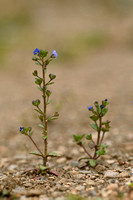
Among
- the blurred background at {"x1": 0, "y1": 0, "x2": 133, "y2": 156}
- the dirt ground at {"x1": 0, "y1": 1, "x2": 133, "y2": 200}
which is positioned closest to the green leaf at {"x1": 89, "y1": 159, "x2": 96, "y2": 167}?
the dirt ground at {"x1": 0, "y1": 1, "x2": 133, "y2": 200}

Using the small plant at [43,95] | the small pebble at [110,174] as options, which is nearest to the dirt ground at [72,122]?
the small pebble at [110,174]

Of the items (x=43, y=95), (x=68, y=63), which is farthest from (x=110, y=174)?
(x=68, y=63)

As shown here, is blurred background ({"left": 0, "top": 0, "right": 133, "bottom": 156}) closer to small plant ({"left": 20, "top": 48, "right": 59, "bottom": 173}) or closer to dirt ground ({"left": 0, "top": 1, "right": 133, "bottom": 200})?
dirt ground ({"left": 0, "top": 1, "right": 133, "bottom": 200})

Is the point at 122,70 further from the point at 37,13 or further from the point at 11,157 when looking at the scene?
the point at 37,13

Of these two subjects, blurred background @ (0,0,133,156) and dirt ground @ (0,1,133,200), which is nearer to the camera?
dirt ground @ (0,1,133,200)

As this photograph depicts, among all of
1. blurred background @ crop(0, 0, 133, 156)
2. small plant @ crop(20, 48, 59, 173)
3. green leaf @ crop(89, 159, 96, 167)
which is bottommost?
green leaf @ crop(89, 159, 96, 167)

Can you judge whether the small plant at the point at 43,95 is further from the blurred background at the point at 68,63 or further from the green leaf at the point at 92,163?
the blurred background at the point at 68,63
